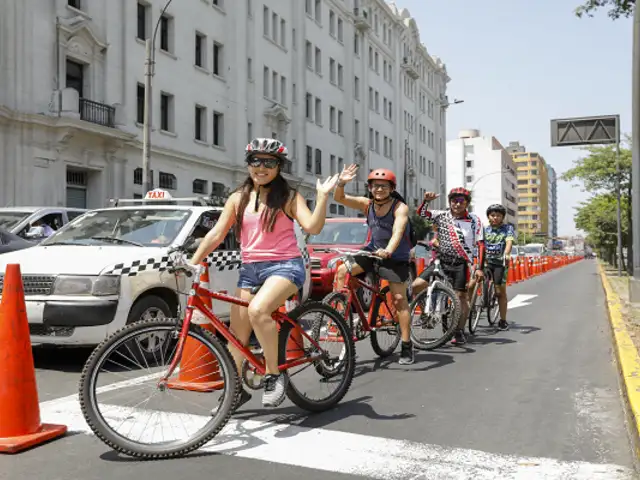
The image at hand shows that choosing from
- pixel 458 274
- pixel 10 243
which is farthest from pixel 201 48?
pixel 458 274

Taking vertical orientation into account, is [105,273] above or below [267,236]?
below

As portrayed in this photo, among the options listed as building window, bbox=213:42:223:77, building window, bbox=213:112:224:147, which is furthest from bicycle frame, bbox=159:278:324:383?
building window, bbox=213:42:223:77

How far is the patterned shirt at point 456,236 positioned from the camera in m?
8.43

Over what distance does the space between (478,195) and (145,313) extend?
134 metres

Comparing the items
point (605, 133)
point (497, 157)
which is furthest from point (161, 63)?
point (497, 157)

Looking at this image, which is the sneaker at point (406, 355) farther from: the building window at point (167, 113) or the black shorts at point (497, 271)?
the building window at point (167, 113)

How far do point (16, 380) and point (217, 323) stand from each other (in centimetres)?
124

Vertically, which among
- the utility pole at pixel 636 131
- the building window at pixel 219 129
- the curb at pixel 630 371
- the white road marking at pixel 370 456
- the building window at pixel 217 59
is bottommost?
the white road marking at pixel 370 456

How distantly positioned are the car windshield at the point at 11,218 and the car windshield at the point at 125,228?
487 cm

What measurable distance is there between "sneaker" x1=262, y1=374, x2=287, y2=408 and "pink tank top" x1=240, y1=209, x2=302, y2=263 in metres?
0.78

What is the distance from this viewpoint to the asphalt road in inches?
152

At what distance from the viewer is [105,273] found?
6.37 m

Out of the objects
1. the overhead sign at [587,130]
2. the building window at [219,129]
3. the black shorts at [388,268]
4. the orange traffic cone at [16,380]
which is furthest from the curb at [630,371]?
the building window at [219,129]

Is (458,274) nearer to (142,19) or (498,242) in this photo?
(498,242)
